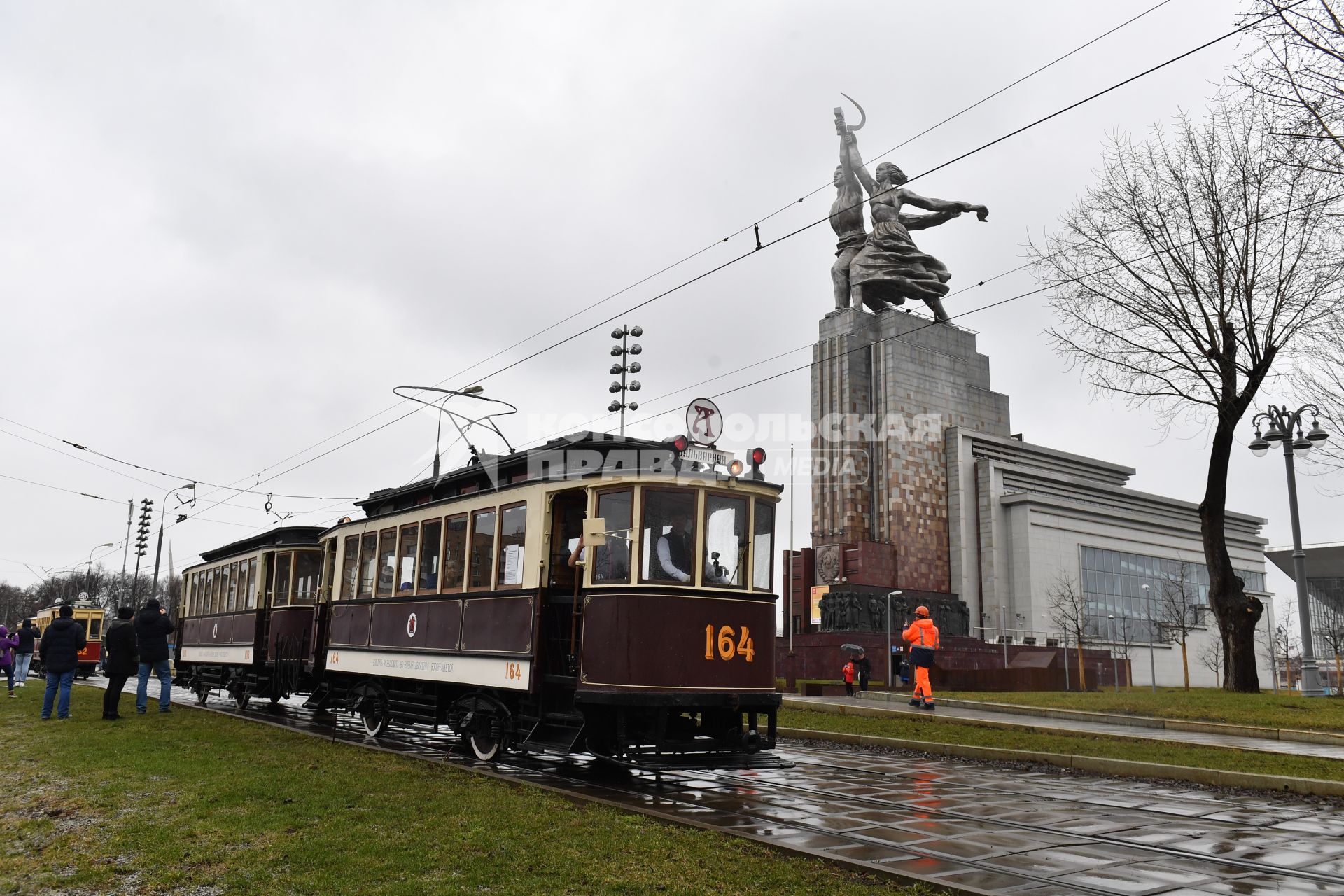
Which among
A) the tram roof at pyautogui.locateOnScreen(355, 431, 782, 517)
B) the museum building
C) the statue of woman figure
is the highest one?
the statue of woman figure

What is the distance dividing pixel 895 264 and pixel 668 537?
40435 millimetres

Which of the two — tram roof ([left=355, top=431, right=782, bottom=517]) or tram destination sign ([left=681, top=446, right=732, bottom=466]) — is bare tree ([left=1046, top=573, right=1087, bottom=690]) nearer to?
tram roof ([left=355, top=431, right=782, bottom=517])

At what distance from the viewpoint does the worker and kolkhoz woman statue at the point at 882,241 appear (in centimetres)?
4762

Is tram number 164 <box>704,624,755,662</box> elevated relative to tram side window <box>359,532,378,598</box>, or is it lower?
lower

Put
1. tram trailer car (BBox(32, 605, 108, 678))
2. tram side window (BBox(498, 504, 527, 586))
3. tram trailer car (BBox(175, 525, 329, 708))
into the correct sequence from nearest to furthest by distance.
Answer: tram side window (BBox(498, 504, 527, 586)) → tram trailer car (BBox(175, 525, 329, 708)) → tram trailer car (BBox(32, 605, 108, 678))

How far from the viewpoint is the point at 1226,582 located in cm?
2098

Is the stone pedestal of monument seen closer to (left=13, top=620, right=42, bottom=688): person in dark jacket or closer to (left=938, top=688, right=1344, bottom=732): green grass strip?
(left=938, top=688, right=1344, bottom=732): green grass strip

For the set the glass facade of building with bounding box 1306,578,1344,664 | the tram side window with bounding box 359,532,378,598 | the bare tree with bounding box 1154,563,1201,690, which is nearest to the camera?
the tram side window with bounding box 359,532,378,598

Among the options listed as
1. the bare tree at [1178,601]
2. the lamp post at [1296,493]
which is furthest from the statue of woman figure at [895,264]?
the lamp post at [1296,493]

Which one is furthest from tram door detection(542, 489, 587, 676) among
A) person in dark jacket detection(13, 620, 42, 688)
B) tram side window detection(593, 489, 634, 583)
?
person in dark jacket detection(13, 620, 42, 688)

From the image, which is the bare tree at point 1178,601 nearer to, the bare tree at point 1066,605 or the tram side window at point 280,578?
the bare tree at point 1066,605

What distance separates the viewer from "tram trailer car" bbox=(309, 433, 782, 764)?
389 inches

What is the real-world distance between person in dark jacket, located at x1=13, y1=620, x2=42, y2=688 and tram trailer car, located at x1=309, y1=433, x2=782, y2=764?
15147 mm

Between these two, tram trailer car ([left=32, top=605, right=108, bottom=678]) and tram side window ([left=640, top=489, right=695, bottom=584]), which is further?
tram trailer car ([left=32, top=605, right=108, bottom=678])
